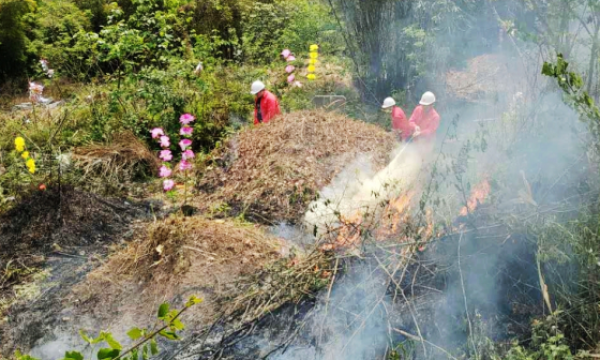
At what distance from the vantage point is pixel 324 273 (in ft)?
14.4

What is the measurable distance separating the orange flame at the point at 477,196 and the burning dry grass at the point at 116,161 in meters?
4.94

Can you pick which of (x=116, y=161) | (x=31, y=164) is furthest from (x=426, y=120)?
(x=31, y=164)

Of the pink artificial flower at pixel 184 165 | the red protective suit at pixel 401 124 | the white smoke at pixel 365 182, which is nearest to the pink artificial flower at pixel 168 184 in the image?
the pink artificial flower at pixel 184 165

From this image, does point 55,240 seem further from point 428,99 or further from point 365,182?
point 428,99

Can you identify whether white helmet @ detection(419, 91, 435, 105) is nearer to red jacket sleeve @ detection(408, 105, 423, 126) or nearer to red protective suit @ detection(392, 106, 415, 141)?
red jacket sleeve @ detection(408, 105, 423, 126)

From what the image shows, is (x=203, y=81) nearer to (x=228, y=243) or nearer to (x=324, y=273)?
(x=228, y=243)

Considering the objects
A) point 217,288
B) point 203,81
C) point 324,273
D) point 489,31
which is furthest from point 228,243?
point 489,31

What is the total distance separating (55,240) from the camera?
6145 millimetres

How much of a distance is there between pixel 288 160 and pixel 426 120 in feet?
7.05

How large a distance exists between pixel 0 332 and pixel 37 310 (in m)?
0.36

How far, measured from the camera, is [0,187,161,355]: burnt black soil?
202 inches

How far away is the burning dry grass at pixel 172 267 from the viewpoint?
196 inches

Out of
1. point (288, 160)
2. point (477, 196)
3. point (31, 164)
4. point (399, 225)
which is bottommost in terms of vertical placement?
point (288, 160)

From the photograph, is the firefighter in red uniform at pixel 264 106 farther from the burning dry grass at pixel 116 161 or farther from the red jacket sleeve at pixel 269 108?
the burning dry grass at pixel 116 161
